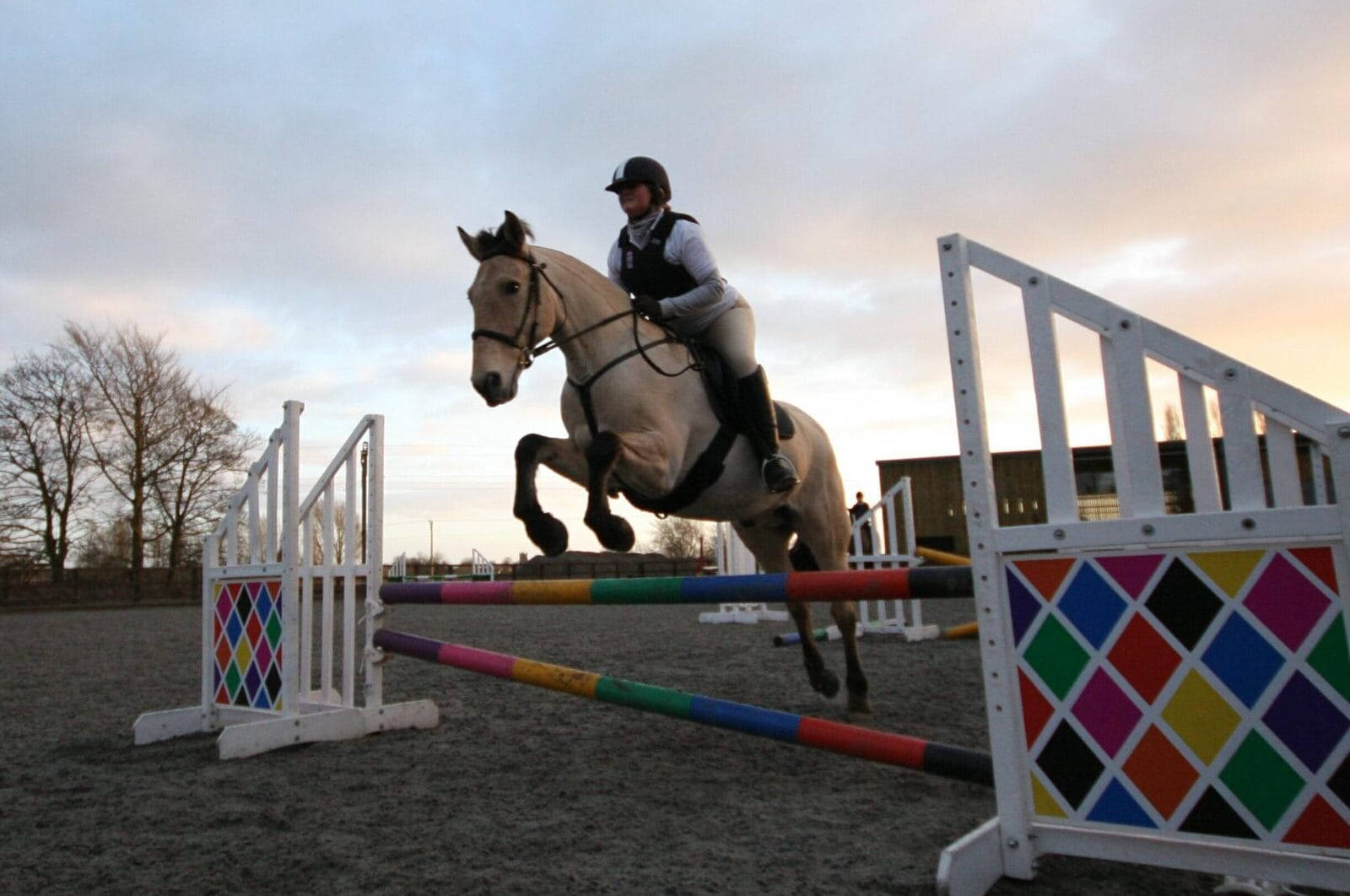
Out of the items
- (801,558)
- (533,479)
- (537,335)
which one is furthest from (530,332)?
(801,558)

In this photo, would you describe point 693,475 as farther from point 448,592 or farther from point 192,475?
point 192,475

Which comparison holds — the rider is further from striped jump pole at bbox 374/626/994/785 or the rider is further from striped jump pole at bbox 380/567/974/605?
striped jump pole at bbox 374/626/994/785

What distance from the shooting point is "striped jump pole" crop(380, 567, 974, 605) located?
218 centimetres

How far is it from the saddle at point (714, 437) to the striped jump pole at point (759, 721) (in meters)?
0.71

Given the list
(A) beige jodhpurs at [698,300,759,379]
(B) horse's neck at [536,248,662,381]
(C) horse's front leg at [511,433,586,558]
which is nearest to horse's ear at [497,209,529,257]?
(B) horse's neck at [536,248,662,381]

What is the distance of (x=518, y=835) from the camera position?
2377 millimetres

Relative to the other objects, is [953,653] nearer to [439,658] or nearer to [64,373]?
[439,658]

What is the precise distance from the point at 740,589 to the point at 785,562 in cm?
212

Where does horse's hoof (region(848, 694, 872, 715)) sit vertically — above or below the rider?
below

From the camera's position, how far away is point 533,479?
294 cm

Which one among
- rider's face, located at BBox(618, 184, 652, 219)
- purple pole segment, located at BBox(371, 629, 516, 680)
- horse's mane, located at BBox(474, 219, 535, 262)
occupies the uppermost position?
rider's face, located at BBox(618, 184, 652, 219)

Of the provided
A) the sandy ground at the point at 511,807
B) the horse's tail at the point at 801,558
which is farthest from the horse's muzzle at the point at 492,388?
the horse's tail at the point at 801,558

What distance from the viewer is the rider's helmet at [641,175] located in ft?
11.3

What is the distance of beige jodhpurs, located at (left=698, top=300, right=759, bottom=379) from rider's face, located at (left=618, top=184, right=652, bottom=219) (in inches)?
20.6
